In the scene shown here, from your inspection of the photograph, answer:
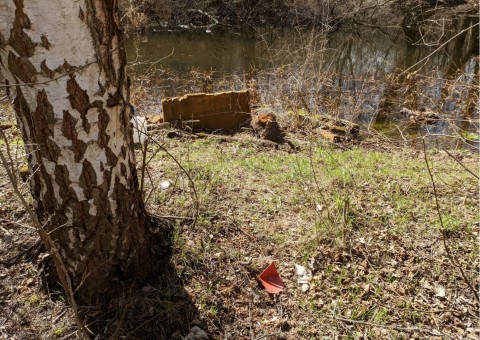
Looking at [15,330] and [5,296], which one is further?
[5,296]

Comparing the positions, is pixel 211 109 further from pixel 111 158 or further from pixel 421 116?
pixel 421 116

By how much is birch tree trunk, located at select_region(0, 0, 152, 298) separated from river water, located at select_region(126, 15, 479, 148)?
125 inches

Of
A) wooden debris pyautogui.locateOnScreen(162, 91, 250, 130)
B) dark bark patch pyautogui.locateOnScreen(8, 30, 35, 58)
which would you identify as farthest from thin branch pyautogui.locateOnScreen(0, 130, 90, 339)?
wooden debris pyautogui.locateOnScreen(162, 91, 250, 130)

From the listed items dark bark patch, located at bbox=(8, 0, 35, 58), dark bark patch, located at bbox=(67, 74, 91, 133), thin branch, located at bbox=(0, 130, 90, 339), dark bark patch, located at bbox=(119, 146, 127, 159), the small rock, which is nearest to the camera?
thin branch, located at bbox=(0, 130, 90, 339)

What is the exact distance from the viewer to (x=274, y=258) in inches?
92.7

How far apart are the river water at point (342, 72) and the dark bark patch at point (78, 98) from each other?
3.27m

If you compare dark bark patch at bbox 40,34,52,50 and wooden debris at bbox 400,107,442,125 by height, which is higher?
dark bark patch at bbox 40,34,52,50

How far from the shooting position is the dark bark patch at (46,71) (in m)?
1.38

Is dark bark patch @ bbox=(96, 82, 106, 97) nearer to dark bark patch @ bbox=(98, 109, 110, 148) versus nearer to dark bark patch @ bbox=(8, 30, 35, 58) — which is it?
dark bark patch @ bbox=(98, 109, 110, 148)

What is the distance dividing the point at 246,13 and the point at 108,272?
16399 mm

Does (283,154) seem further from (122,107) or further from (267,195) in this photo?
(122,107)

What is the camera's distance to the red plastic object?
84.5 inches

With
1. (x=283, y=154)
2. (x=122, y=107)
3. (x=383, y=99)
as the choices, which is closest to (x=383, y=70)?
(x=383, y=99)

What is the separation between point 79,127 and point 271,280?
1.33 meters
